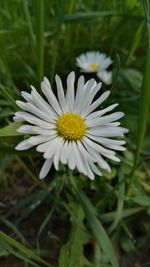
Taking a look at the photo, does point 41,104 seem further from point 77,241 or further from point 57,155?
point 77,241

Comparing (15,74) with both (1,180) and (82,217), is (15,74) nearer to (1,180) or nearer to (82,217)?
(1,180)

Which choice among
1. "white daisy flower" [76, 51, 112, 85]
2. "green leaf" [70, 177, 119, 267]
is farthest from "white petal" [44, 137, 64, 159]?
"white daisy flower" [76, 51, 112, 85]

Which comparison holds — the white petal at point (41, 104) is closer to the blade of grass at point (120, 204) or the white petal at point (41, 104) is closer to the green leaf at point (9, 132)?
the green leaf at point (9, 132)

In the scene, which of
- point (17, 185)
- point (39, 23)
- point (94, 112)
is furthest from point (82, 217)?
point (39, 23)

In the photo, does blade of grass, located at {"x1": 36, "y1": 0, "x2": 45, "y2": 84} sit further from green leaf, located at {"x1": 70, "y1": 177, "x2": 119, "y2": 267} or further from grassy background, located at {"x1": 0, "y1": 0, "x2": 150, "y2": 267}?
green leaf, located at {"x1": 70, "y1": 177, "x2": 119, "y2": 267}

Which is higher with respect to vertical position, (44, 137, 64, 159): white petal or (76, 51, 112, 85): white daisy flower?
(76, 51, 112, 85): white daisy flower

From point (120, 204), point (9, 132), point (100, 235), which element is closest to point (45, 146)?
point (9, 132)
